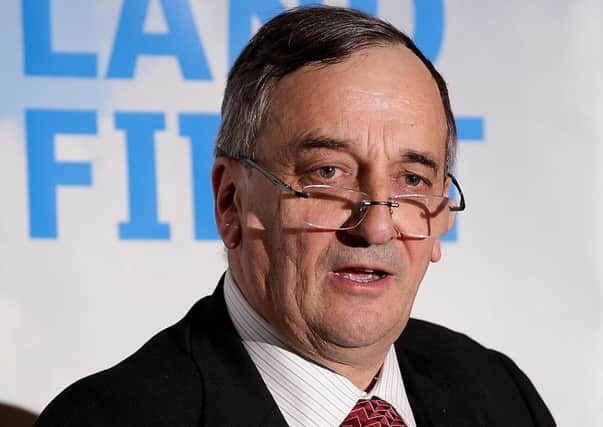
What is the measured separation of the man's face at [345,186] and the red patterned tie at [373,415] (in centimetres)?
10

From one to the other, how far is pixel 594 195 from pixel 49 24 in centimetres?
138

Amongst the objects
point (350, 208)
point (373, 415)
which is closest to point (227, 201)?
point (350, 208)

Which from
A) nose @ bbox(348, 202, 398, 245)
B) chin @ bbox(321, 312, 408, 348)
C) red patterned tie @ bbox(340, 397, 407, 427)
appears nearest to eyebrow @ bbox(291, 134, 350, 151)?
nose @ bbox(348, 202, 398, 245)

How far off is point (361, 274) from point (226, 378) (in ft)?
0.90

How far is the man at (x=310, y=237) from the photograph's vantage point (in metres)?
1.69

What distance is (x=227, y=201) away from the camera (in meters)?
1.83

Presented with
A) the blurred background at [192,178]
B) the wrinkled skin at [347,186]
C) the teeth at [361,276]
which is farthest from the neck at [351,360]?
the blurred background at [192,178]

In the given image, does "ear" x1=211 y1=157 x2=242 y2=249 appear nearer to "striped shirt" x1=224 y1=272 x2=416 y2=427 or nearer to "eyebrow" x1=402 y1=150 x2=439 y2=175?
"striped shirt" x1=224 y1=272 x2=416 y2=427

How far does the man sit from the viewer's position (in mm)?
1693

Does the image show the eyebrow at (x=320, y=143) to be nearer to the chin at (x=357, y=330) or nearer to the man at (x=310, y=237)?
the man at (x=310, y=237)

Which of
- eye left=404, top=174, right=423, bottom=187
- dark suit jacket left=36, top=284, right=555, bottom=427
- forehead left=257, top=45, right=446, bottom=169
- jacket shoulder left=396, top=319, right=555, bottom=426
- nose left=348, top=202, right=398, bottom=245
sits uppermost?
forehead left=257, top=45, right=446, bottom=169

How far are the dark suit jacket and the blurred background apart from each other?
2.05 ft

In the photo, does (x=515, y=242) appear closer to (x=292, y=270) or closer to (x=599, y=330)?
(x=599, y=330)

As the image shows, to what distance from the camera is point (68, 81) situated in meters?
2.47
